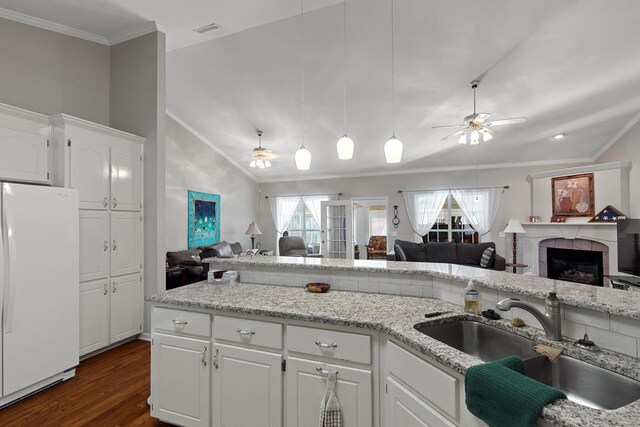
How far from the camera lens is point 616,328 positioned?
3.80 feet

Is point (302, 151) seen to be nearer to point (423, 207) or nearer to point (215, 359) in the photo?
point (215, 359)

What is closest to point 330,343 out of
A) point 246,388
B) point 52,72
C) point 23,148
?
point 246,388

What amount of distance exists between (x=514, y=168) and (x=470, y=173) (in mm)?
847

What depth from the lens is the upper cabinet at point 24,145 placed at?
8.15ft

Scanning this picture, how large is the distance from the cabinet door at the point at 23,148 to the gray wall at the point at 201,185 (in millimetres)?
3035

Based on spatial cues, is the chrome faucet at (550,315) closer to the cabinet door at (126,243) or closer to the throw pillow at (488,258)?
the cabinet door at (126,243)

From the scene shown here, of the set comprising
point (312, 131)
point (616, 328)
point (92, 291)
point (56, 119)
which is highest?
point (312, 131)

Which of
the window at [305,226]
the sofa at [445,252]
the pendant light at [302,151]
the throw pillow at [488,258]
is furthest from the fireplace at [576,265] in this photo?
the pendant light at [302,151]

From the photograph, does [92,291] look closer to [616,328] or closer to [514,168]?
[616,328]

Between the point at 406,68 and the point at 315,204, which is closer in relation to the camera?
the point at 406,68

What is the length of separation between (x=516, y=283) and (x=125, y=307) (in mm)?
3437

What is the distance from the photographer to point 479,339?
156 cm

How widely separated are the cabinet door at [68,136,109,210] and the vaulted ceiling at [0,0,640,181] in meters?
1.29

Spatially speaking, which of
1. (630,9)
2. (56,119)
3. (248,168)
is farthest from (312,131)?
(630,9)
